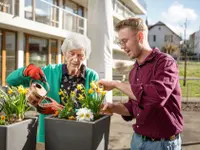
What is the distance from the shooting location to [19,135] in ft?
4.25

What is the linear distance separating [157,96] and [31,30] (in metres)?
10.6

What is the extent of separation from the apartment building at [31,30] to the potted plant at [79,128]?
8843mm

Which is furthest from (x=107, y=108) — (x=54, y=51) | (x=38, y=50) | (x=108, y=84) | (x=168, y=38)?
(x=168, y=38)

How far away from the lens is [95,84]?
4.91 feet

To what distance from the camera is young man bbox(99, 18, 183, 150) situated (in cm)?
143

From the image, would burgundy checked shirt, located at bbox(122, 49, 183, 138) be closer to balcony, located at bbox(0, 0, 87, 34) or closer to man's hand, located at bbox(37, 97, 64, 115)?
man's hand, located at bbox(37, 97, 64, 115)

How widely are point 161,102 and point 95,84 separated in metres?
0.33

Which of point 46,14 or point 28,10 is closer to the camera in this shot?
point 28,10

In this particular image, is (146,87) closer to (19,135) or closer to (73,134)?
(73,134)

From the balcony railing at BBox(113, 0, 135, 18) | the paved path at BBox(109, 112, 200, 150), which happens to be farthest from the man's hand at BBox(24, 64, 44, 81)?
the balcony railing at BBox(113, 0, 135, 18)

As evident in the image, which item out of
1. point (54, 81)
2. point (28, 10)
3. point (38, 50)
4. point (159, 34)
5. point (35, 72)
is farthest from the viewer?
point (159, 34)

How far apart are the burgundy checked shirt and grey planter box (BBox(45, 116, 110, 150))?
22 cm

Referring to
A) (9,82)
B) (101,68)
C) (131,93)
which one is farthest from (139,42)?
(101,68)

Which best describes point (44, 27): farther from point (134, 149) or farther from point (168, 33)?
point (168, 33)
